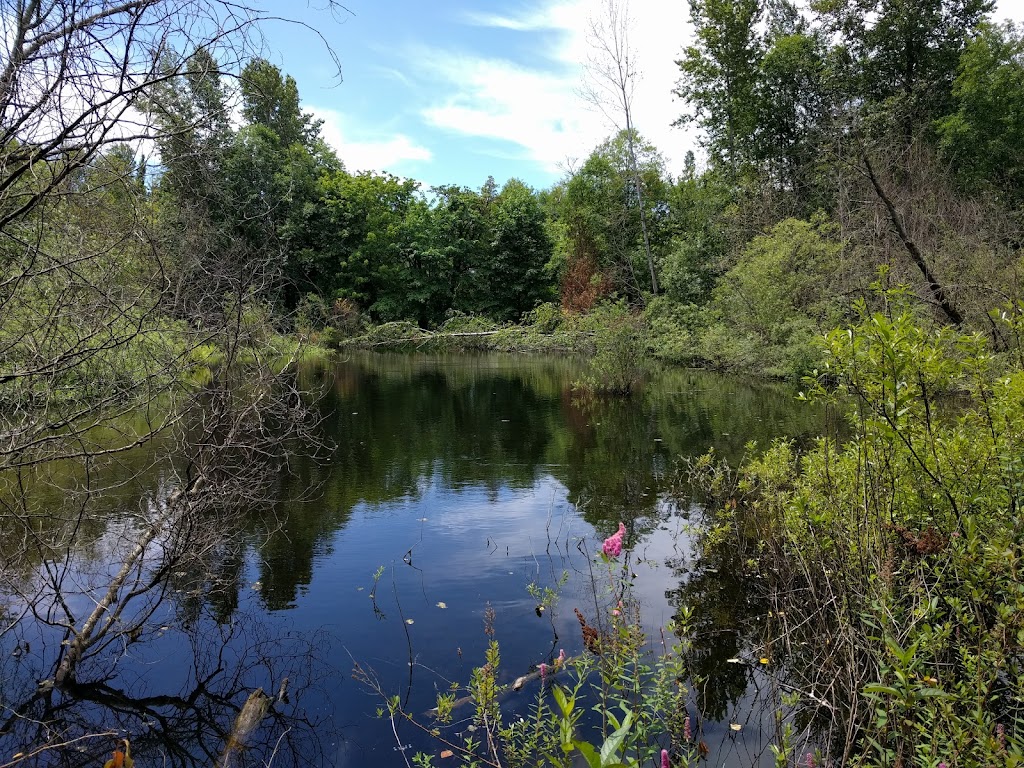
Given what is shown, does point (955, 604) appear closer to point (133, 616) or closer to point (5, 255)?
point (5, 255)

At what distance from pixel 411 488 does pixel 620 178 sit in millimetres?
27106

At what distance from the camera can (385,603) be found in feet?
18.9

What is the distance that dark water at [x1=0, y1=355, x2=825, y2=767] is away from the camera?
4.04 metres

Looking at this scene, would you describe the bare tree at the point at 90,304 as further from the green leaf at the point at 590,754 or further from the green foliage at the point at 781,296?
the green foliage at the point at 781,296

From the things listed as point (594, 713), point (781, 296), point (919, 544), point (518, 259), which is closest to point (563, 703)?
point (919, 544)

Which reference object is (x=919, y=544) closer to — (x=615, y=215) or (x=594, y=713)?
(x=594, y=713)

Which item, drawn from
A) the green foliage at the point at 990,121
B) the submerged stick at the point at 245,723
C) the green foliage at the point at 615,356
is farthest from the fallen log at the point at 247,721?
the green foliage at the point at 990,121

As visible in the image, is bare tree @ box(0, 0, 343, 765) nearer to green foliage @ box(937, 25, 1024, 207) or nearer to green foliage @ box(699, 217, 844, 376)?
green foliage @ box(699, 217, 844, 376)

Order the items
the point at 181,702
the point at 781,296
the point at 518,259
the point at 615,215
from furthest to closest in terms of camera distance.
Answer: the point at 518,259, the point at 615,215, the point at 781,296, the point at 181,702

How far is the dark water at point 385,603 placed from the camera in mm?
4035

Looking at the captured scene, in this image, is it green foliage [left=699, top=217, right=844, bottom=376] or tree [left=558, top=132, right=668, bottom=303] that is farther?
tree [left=558, top=132, right=668, bottom=303]

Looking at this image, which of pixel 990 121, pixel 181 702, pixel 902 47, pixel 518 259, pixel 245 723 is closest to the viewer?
pixel 245 723

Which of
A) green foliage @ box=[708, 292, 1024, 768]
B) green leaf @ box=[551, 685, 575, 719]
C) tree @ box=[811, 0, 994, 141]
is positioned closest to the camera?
green leaf @ box=[551, 685, 575, 719]

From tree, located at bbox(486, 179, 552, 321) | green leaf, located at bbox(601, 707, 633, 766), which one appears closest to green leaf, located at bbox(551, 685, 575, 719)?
green leaf, located at bbox(601, 707, 633, 766)
